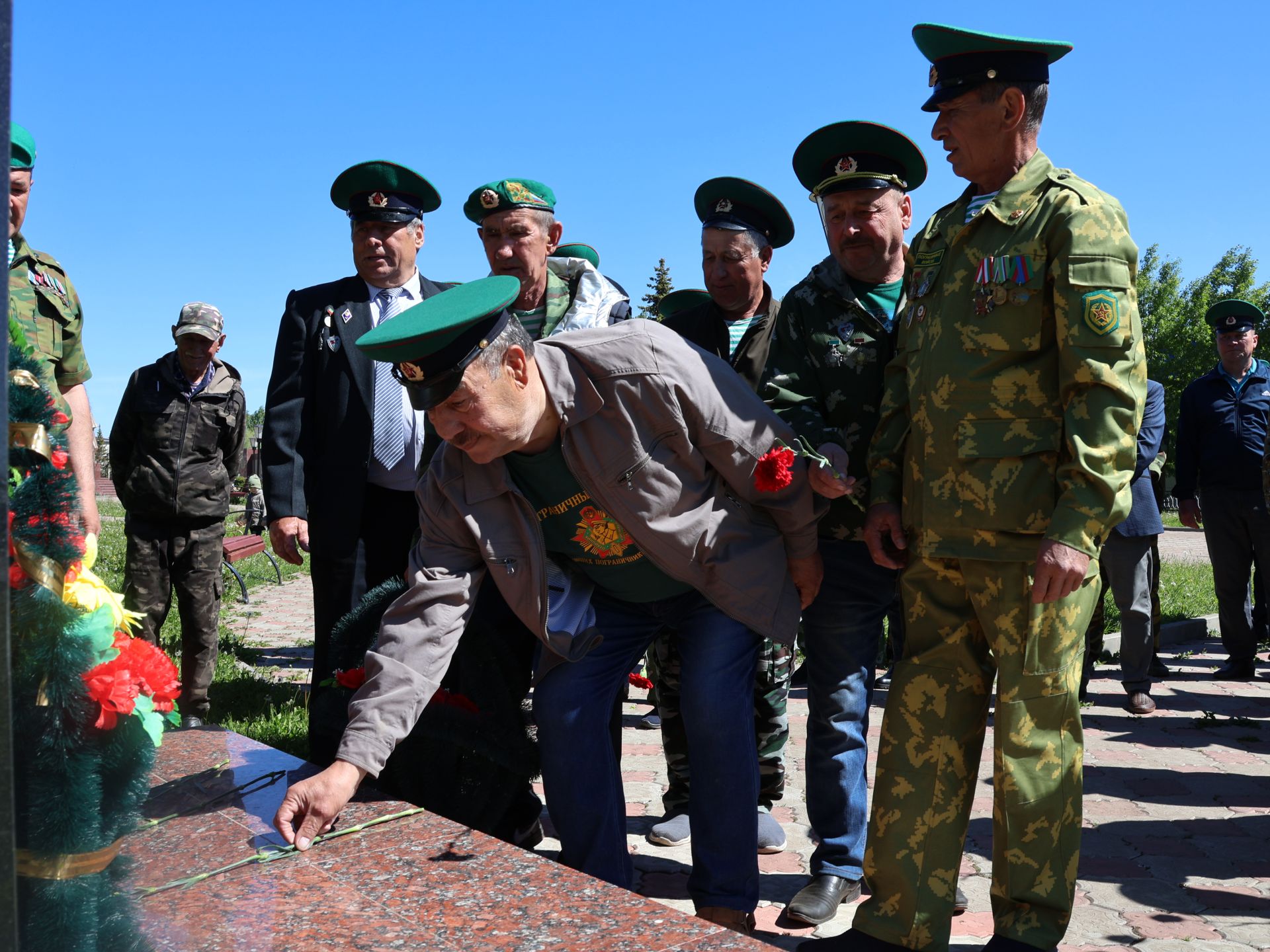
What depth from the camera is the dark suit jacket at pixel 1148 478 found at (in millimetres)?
6516

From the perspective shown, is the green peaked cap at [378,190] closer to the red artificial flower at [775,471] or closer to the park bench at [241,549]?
the red artificial flower at [775,471]

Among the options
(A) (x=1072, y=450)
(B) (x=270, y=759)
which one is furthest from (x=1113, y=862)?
(B) (x=270, y=759)

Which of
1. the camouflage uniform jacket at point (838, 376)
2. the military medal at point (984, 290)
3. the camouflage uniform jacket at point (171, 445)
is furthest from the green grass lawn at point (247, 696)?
the military medal at point (984, 290)

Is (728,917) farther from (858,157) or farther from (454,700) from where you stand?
(858,157)

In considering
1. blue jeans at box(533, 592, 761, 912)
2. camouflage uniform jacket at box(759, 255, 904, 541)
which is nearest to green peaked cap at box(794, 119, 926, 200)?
camouflage uniform jacket at box(759, 255, 904, 541)

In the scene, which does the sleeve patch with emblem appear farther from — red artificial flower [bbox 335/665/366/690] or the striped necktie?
the striped necktie

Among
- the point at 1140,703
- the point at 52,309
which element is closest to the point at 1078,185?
the point at 52,309

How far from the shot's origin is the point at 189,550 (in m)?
6.27

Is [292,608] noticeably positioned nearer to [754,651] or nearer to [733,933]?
[754,651]

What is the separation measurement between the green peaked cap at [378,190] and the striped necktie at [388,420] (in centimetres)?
42

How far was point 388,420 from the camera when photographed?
423cm

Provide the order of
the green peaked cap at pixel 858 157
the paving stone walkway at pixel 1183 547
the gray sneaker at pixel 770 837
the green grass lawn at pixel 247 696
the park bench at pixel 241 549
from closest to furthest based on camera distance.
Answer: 1. the green peaked cap at pixel 858 157
2. the gray sneaker at pixel 770 837
3. the green grass lawn at pixel 247 696
4. the park bench at pixel 241 549
5. the paving stone walkway at pixel 1183 547

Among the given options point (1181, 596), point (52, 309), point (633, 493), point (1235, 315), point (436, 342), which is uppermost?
point (1235, 315)

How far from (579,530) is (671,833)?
1513mm
